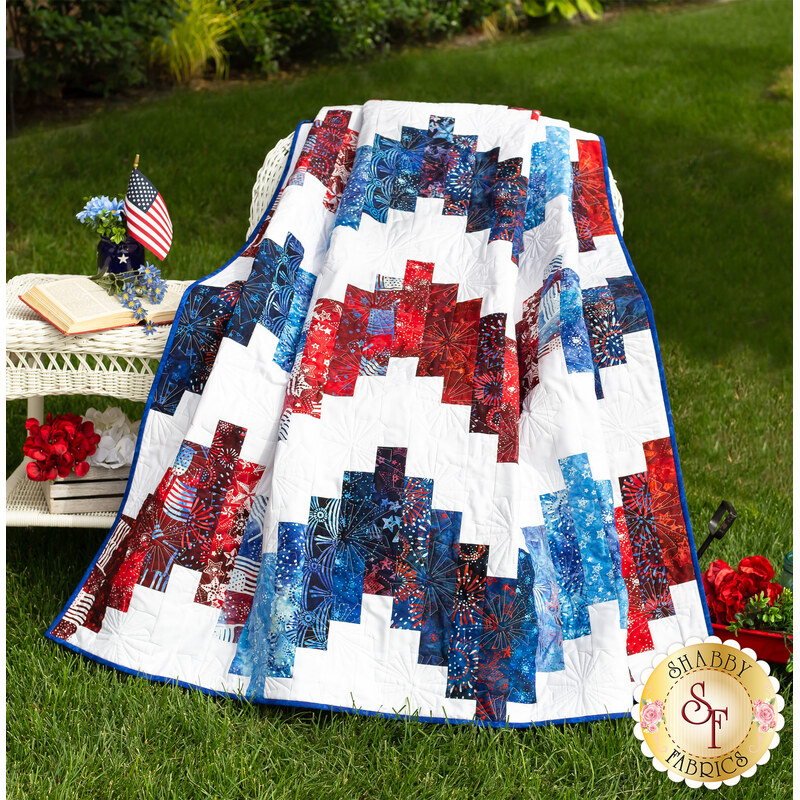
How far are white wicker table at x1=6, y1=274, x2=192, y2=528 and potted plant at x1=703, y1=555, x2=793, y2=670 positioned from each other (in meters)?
1.29

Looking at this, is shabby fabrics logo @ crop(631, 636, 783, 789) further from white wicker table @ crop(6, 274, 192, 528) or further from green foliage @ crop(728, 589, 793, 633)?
white wicker table @ crop(6, 274, 192, 528)


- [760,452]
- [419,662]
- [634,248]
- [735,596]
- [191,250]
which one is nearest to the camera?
[419,662]

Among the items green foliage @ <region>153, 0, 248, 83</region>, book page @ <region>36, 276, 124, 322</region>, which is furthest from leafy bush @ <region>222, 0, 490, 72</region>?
book page @ <region>36, 276, 124, 322</region>

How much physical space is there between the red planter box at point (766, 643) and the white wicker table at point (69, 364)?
1.32 meters

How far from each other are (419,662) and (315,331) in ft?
2.32

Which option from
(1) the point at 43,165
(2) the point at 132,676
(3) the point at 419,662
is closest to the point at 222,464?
(2) the point at 132,676

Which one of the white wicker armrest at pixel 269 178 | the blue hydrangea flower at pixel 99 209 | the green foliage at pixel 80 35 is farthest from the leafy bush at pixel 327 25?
the blue hydrangea flower at pixel 99 209

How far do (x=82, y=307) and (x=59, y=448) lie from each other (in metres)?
0.31

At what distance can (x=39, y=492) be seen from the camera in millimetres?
2105

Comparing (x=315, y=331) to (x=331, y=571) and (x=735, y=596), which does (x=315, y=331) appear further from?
(x=735, y=596)

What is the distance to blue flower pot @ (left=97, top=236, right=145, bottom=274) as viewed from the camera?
2045mm

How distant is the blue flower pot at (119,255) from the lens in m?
2.04

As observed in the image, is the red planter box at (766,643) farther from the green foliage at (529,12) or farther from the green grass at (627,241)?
the green foliage at (529,12)

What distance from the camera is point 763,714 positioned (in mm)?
1406
